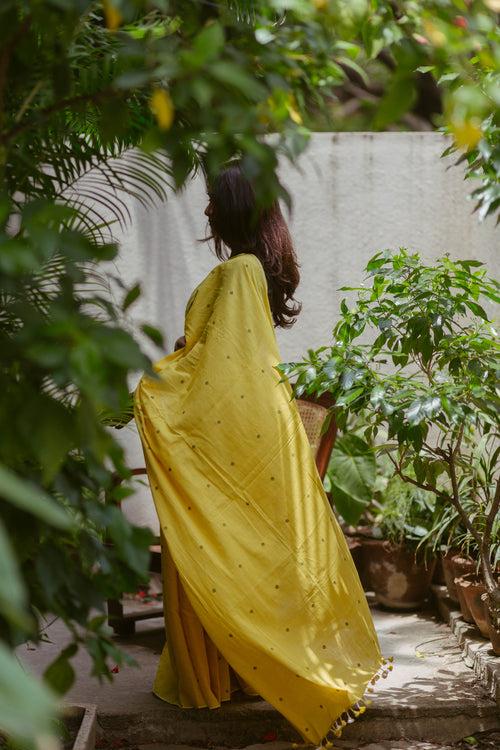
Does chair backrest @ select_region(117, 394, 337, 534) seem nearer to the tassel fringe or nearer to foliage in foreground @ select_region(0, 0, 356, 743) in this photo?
the tassel fringe

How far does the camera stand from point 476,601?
3807 mm

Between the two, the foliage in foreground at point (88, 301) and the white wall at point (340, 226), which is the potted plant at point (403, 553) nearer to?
the white wall at point (340, 226)

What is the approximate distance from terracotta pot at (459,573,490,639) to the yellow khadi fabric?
80 cm

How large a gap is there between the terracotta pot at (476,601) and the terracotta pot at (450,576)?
0.29m

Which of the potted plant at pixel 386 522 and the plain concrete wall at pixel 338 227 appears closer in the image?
the potted plant at pixel 386 522

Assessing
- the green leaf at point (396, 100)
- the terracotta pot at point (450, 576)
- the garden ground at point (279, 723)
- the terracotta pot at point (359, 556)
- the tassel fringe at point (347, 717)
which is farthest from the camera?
the terracotta pot at point (359, 556)

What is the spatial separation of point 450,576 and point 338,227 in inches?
76.5

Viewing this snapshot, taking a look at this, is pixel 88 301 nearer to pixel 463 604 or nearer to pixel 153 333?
pixel 153 333

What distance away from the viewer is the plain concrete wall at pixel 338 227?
5098 millimetres

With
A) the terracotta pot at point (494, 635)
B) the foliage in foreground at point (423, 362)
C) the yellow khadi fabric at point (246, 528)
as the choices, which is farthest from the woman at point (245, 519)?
the terracotta pot at point (494, 635)

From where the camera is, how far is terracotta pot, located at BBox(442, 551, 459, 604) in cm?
422

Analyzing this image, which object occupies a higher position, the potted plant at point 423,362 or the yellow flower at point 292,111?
the yellow flower at point 292,111

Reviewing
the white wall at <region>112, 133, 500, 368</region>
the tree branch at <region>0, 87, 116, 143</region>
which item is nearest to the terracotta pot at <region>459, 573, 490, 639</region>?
the white wall at <region>112, 133, 500, 368</region>

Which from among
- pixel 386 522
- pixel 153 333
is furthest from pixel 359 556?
pixel 153 333
